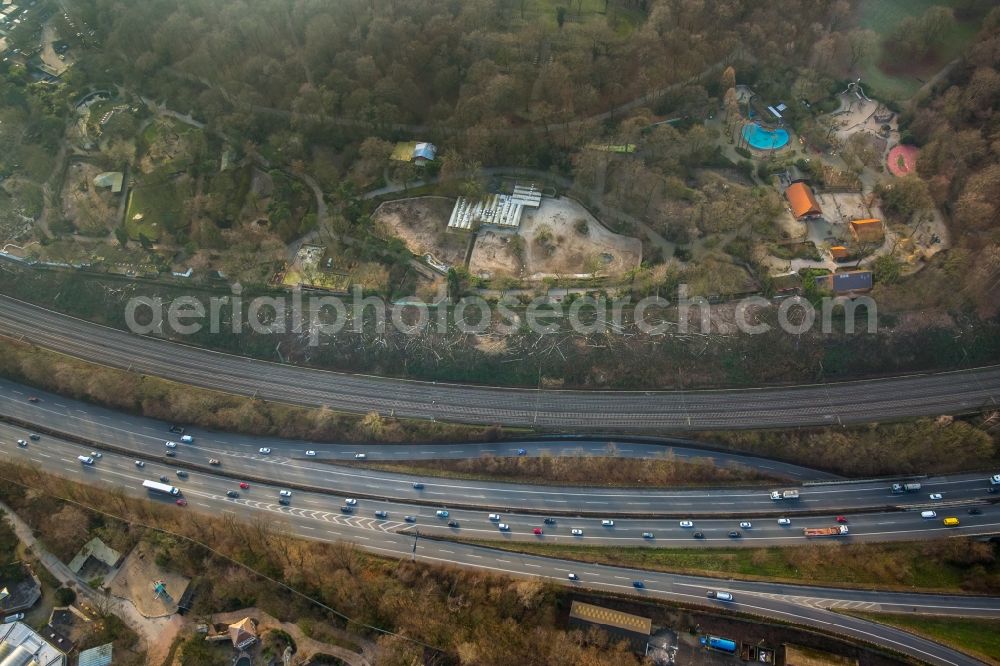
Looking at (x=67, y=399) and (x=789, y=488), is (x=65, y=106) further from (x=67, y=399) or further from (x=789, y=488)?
(x=789, y=488)

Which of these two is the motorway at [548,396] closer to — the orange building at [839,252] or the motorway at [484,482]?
the motorway at [484,482]

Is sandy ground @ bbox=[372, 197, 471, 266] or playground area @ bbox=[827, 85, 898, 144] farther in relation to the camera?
playground area @ bbox=[827, 85, 898, 144]

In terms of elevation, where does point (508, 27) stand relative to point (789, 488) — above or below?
above

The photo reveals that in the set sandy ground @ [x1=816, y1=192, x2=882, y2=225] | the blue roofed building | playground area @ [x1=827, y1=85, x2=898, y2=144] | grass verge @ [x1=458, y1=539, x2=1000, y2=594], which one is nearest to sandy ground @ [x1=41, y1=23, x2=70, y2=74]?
grass verge @ [x1=458, y1=539, x2=1000, y2=594]

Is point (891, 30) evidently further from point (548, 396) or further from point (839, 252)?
point (548, 396)

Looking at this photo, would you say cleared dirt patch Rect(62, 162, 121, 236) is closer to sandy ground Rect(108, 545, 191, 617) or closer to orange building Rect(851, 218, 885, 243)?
sandy ground Rect(108, 545, 191, 617)

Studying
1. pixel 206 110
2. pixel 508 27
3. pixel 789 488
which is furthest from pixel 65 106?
pixel 789 488

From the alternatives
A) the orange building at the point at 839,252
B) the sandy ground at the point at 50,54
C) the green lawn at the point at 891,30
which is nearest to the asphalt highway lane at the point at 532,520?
the orange building at the point at 839,252
